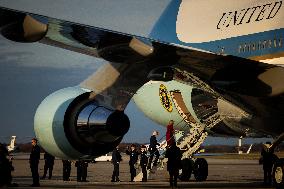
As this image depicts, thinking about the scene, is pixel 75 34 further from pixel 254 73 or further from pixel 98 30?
pixel 254 73

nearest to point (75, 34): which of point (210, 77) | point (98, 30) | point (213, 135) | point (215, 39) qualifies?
point (98, 30)

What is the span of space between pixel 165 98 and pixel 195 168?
3.38 metres

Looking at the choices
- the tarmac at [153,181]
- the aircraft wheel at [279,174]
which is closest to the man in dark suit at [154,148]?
the tarmac at [153,181]

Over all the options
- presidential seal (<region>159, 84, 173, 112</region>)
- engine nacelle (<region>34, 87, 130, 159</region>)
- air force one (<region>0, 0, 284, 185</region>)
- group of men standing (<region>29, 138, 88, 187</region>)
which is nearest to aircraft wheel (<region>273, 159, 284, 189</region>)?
air force one (<region>0, 0, 284, 185</region>)

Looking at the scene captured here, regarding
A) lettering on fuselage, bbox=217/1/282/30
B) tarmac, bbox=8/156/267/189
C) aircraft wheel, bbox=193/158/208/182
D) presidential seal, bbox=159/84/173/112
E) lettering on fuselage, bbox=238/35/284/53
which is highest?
lettering on fuselage, bbox=217/1/282/30

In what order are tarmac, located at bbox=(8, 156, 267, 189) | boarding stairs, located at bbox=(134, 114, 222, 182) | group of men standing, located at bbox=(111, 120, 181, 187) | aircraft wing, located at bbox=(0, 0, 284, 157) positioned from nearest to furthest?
aircraft wing, located at bbox=(0, 0, 284, 157), group of men standing, located at bbox=(111, 120, 181, 187), tarmac, located at bbox=(8, 156, 267, 189), boarding stairs, located at bbox=(134, 114, 222, 182)

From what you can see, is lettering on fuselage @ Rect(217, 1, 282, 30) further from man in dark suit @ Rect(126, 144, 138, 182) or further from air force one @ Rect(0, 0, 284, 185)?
man in dark suit @ Rect(126, 144, 138, 182)

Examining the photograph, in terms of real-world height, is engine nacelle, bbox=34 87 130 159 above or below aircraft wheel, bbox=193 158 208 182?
above

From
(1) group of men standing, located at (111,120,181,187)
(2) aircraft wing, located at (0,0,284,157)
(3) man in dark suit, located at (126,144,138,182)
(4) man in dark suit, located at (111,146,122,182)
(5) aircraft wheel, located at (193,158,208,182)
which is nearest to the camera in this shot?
(2) aircraft wing, located at (0,0,284,157)

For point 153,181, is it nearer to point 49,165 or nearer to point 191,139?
point 191,139

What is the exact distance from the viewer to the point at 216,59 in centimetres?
1130

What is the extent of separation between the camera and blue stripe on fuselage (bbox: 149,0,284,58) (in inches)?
542

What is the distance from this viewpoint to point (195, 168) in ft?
66.8

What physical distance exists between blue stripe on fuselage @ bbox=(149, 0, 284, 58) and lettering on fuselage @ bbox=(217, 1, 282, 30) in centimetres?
35
